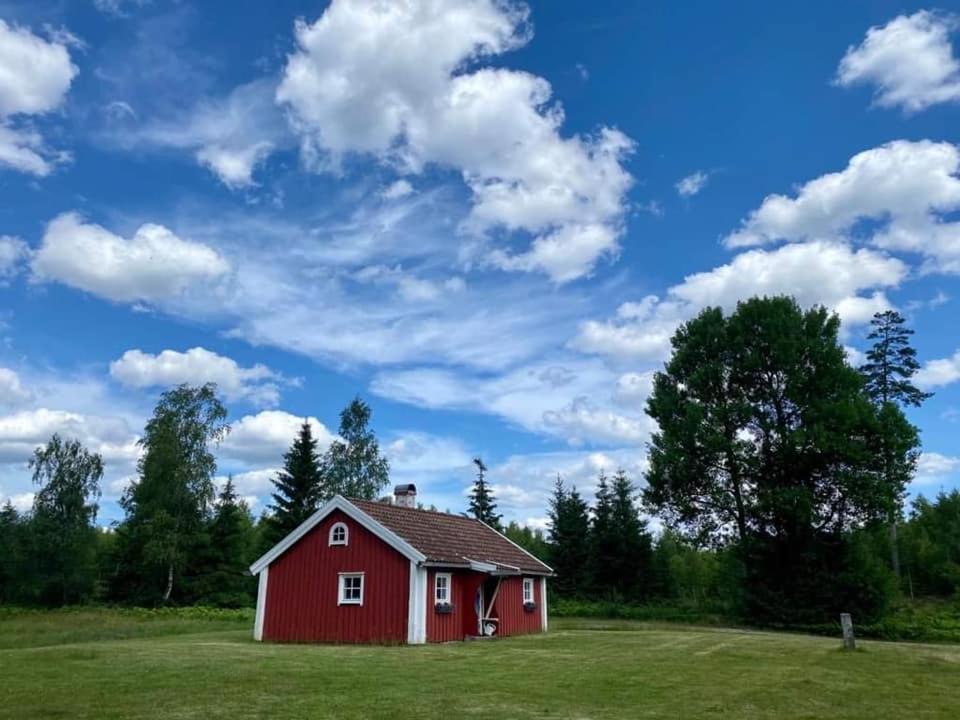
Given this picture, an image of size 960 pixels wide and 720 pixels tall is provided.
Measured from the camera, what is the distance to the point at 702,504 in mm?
36844

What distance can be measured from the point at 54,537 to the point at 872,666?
49.8 m

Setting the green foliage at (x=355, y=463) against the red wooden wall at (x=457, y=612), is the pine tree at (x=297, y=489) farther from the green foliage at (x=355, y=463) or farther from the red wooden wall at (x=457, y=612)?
the red wooden wall at (x=457, y=612)

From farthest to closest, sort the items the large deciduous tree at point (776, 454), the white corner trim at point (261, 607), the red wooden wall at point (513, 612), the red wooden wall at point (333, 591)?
the large deciduous tree at point (776, 454), the red wooden wall at point (513, 612), the white corner trim at point (261, 607), the red wooden wall at point (333, 591)

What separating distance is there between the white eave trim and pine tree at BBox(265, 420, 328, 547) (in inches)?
877

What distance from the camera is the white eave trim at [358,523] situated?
2283 centimetres

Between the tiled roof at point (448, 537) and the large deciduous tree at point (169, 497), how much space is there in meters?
25.0

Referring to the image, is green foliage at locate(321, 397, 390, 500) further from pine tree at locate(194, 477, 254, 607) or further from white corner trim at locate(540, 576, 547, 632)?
white corner trim at locate(540, 576, 547, 632)

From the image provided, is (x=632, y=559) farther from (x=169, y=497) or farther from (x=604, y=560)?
(x=169, y=497)

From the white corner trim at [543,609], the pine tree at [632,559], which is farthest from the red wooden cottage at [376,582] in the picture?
the pine tree at [632,559]

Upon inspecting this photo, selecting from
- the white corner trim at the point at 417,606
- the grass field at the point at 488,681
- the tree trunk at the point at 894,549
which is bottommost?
the grass field at the point at 488,681

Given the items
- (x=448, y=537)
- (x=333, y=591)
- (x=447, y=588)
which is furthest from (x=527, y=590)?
(x=333, y=591)

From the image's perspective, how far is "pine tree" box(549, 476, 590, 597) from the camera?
48625mm

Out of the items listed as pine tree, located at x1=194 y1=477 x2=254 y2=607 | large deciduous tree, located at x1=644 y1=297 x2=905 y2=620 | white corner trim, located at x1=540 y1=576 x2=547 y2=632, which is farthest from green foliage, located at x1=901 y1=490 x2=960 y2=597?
pine tree, located at x1=194 y1=477 x2=254 y2=607

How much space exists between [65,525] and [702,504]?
42191 millimetres
